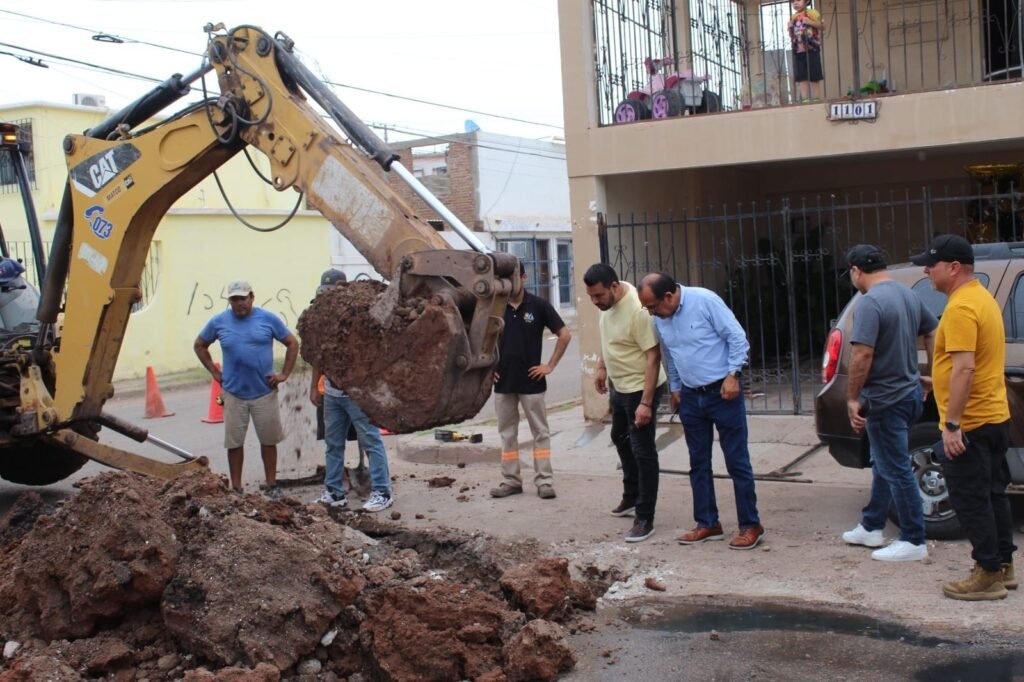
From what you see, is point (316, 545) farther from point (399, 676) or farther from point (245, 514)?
point (399, 676)

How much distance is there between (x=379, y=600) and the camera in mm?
5676

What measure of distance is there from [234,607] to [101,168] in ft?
11.6

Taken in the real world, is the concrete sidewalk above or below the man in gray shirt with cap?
below

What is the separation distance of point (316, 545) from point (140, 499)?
0.97m

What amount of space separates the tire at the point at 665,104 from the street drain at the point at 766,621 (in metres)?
7.76

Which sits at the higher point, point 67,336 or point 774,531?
point 67,336

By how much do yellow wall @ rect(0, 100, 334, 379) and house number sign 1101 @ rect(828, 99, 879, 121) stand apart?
1532cm

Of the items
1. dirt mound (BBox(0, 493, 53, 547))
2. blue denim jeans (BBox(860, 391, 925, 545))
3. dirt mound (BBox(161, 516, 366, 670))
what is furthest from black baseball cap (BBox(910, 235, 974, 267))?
dirt mound (BBox(0, 493, 53, 547))

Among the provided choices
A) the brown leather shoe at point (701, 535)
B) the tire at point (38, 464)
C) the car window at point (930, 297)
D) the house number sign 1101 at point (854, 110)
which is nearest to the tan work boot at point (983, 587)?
the brown leather shoe at point (701, 535)

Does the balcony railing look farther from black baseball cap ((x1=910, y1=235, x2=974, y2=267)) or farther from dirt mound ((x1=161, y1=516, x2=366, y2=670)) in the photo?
dirt mound ((x1=161, y1=516, x2=366, y2=670))

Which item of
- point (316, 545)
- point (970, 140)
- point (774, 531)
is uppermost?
point (970, 140)

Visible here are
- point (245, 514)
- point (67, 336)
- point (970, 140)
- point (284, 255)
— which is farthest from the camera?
point (284, 255)

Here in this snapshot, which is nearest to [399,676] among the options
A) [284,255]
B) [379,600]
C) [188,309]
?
[379,600]

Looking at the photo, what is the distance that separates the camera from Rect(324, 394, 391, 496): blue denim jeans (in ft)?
29.6
